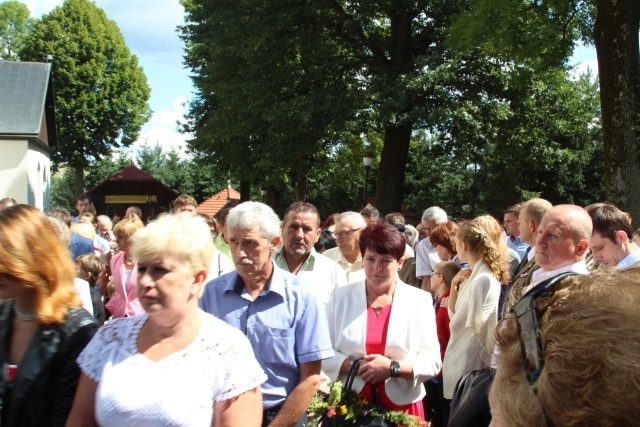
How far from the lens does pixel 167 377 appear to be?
2.26 m

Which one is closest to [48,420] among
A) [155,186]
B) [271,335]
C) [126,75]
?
[271,335]

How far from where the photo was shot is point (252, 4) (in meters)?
21.7

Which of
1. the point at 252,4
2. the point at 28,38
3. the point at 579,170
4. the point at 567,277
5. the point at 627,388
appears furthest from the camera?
the point at 28,38

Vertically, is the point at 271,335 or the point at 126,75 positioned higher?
the point at 126,75

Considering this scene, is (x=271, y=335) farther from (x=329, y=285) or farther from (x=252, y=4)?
(x=252, y=4)

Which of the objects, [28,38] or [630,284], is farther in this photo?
[28,38]

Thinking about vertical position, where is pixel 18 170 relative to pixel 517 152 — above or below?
above

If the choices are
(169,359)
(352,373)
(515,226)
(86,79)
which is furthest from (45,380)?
(86,79)

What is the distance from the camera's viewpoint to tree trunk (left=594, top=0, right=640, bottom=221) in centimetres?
1159

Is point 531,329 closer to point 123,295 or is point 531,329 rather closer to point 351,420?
point 351,420

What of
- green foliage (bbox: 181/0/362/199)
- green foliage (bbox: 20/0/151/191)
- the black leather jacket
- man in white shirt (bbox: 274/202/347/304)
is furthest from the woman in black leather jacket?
green foliage (bbox: 20/0/151/191)

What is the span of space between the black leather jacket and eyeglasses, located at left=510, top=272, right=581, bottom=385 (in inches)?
79.7

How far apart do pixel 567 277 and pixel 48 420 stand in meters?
2.21

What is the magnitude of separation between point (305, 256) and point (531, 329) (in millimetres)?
3858
